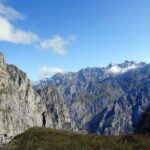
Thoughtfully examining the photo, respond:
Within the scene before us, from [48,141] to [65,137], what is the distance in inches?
38.6

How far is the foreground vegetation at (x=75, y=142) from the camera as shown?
14.7 meters

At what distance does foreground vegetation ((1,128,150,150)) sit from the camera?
14703mm

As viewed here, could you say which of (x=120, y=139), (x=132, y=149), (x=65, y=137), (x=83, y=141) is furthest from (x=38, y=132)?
(x=132, y=149)

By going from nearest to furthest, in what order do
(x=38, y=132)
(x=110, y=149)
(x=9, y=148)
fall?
1. (x=110, y=149)
2. (x=9, y=148)
3. (x=38, y=132)

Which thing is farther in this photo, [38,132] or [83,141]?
[38,132]

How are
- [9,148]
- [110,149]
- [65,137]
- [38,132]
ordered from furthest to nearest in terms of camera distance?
[38,132] → [65,137] → [9,148] → [110,149]

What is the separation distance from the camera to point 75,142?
51.2 feet

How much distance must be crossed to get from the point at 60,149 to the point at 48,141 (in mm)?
1852

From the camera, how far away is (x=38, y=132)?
59.8 feet

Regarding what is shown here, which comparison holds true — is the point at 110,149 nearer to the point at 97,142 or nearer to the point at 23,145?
the point at 97,142

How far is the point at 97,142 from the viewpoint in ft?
50.5

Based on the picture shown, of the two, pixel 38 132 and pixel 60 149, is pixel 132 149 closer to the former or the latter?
pixel 60 149

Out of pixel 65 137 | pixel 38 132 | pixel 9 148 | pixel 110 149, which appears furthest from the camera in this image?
pixel 38 132

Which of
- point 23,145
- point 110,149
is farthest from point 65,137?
point 110,149
